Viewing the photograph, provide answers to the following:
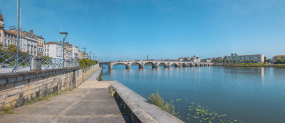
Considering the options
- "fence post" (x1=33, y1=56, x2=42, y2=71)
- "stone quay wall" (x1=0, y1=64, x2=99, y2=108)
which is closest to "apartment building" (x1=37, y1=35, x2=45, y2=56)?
"stone quay wall" (x1=0, y1=64, x2=99, y2=108)

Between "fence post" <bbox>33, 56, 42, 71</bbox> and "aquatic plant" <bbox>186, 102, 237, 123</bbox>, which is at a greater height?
"fence post" <bbox>33, 56, 42, 71</bbox>

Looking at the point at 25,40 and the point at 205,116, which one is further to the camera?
the point at 25,40

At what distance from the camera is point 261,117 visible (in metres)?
11.6

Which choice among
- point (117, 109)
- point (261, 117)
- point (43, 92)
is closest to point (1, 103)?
point (43, 92)

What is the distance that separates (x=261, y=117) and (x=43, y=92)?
16777mm

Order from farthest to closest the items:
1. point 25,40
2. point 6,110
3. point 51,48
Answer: point 51,48
point 25,40
point 6,110

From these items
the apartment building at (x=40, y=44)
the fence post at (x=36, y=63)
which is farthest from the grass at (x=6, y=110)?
the apartment building at (x=40, y=44)

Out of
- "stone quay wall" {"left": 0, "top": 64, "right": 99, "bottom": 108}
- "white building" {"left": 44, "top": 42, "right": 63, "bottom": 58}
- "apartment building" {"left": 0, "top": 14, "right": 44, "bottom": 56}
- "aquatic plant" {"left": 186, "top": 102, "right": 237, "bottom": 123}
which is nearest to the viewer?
"stone quay wall" {"left": 0, "top": 64, "right": 99, "bottom": 108}

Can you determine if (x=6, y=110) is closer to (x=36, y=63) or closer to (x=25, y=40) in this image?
(x=36, y=63)

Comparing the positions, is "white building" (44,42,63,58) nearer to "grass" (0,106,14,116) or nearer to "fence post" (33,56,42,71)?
"fence post" (33,56,42,71)

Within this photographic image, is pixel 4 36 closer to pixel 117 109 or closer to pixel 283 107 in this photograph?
pixel 117 109

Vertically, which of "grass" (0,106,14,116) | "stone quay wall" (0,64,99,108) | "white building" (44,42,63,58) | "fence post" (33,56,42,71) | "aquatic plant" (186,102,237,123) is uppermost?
"white building" (44,42,63,58)

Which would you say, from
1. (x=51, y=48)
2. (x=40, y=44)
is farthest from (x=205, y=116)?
(x=51, y=48)

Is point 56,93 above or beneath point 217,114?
above
